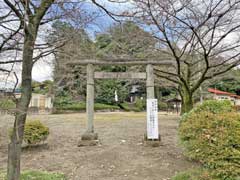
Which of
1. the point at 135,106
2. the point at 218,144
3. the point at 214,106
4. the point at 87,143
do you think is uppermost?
the point at 214,106

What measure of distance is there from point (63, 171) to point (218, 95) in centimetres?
2634

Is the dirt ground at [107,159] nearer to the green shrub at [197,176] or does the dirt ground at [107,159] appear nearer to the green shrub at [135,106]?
the green shrub at [197,176]

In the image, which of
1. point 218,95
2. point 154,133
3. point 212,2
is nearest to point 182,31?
point 212,2

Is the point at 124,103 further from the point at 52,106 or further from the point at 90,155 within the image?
the point at 90,155

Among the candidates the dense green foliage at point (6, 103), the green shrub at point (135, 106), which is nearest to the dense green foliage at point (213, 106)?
the dense green foliage at point (6, 103)

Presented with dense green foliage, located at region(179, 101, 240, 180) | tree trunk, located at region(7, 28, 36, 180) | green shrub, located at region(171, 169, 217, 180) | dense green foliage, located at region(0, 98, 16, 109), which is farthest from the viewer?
green shrub, located at region(171, 169, 217, 180)

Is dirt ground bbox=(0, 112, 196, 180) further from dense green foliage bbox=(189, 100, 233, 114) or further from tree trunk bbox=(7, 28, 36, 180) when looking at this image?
dense green foliage bbox=(189, 100, 233, 114)

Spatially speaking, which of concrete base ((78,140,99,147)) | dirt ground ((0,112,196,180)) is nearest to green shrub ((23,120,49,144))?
dirt ground ((0,112,196,180))

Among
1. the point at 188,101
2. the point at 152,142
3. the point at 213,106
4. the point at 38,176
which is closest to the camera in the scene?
the point at 38,176

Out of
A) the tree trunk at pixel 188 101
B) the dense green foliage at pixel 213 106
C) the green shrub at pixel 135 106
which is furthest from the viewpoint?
the green shrub at pixel 135 106

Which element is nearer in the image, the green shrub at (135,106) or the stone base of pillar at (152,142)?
the stone base of pillar at (152,142)

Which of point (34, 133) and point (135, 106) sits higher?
point (135, 106)

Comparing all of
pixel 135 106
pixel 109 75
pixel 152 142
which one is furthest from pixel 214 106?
→ pixel 135 106

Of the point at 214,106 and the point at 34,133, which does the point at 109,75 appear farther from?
the point at 214,106
